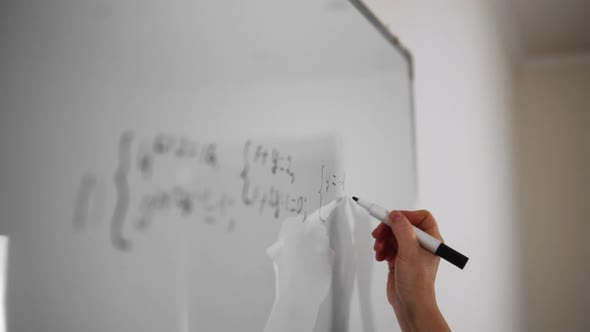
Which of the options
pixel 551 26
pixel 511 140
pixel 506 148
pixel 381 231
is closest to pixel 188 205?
pixel 381 231

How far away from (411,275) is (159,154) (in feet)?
1.22

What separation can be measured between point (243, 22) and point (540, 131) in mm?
2334

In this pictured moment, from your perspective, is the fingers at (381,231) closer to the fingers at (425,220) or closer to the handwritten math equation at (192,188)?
the fingers at (425,220)

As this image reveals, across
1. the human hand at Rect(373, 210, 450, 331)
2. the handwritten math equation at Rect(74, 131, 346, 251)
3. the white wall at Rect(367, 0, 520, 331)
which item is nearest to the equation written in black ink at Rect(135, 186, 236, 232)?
the handwritten math equation at Rect(74, 131, 346, 251)

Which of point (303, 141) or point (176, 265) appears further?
point (303, 141)

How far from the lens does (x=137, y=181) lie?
0.90 ft

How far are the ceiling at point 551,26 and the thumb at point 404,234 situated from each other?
1.47 m

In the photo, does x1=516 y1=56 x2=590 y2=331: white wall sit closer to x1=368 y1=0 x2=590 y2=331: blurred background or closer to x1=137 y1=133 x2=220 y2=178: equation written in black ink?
x1=368 y1=0 x2=590 y2=331: blurred background

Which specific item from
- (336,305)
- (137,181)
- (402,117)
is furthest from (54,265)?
(402,117)

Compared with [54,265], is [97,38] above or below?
above

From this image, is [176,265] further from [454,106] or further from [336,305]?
[454,106]

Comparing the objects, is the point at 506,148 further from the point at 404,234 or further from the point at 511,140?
the point at 404,234

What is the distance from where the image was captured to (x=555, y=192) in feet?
7.35

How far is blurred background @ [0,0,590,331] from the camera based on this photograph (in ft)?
2.92
